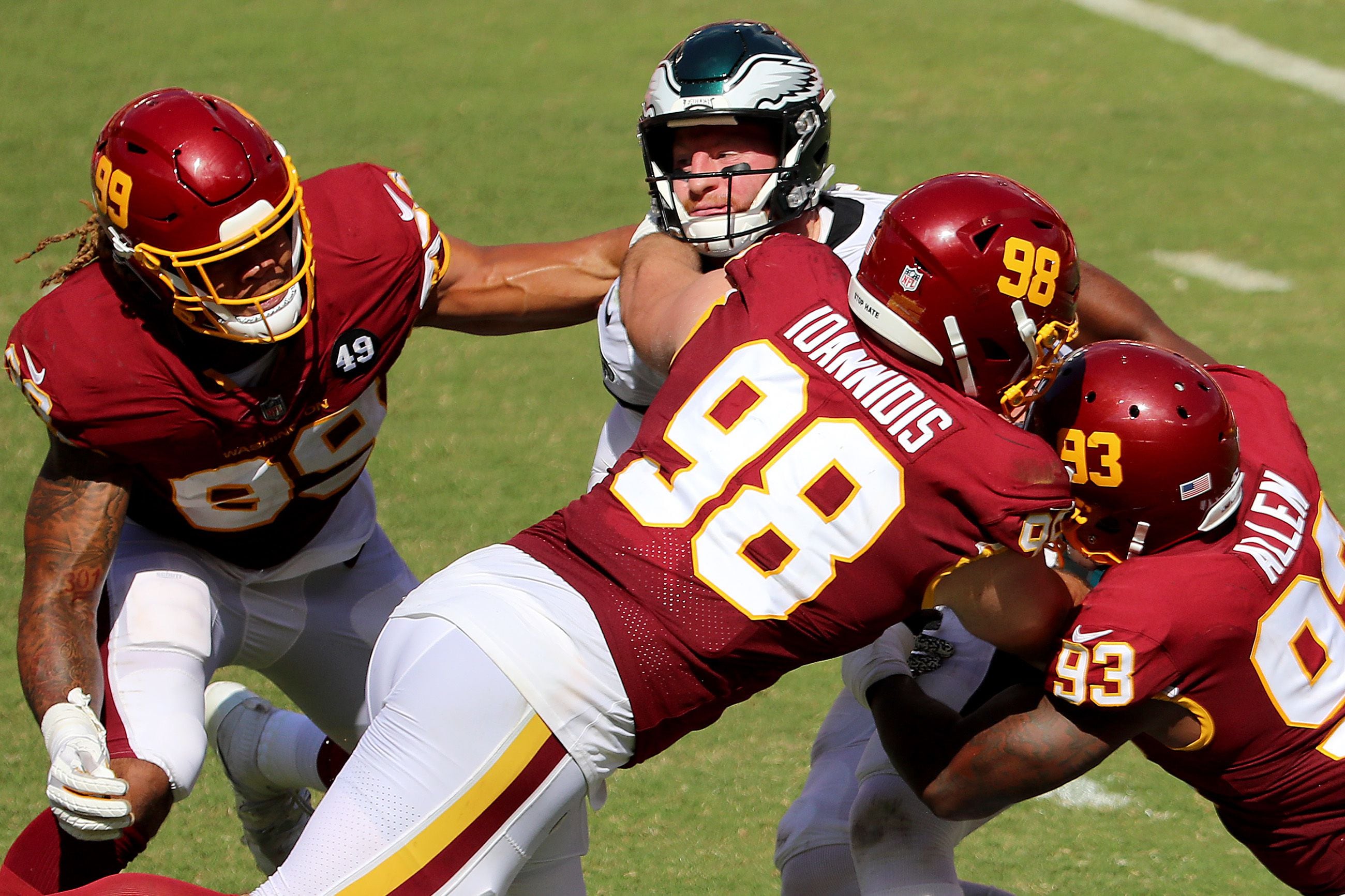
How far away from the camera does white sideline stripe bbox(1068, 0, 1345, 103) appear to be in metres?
9.75

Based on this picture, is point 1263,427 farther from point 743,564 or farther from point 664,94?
point 664,94

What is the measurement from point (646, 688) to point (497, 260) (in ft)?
4.86

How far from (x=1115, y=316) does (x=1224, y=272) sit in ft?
13.9

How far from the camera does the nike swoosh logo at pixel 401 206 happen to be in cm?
360

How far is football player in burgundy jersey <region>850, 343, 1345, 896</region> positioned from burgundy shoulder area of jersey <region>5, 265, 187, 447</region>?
1619mm

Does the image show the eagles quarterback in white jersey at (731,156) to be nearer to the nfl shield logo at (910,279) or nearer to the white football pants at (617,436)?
the white football pants at (617,436)

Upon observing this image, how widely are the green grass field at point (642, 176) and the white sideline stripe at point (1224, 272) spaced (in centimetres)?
9

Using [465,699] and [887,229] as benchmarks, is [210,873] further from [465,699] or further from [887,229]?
[887,229]

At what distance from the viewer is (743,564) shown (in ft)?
8.60

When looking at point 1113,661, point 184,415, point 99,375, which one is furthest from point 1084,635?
point 99,375

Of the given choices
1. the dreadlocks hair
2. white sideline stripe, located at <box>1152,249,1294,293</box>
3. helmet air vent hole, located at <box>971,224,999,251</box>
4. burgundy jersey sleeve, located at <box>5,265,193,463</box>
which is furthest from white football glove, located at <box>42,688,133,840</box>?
white sideline stripe, located at <box>1152,249,1294,293</box>

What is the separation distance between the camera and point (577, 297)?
378 centimetres

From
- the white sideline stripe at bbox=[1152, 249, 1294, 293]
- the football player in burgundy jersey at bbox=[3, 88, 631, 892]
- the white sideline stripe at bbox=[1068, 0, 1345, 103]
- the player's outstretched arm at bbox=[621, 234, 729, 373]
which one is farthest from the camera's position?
the white sideline stripe at bbox=[1068, 0, 1345, 103]

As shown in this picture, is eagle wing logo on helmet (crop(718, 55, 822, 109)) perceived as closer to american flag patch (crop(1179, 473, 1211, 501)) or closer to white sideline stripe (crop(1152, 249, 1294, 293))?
american flag patch (crop(1179, 473, 1211, 501))
